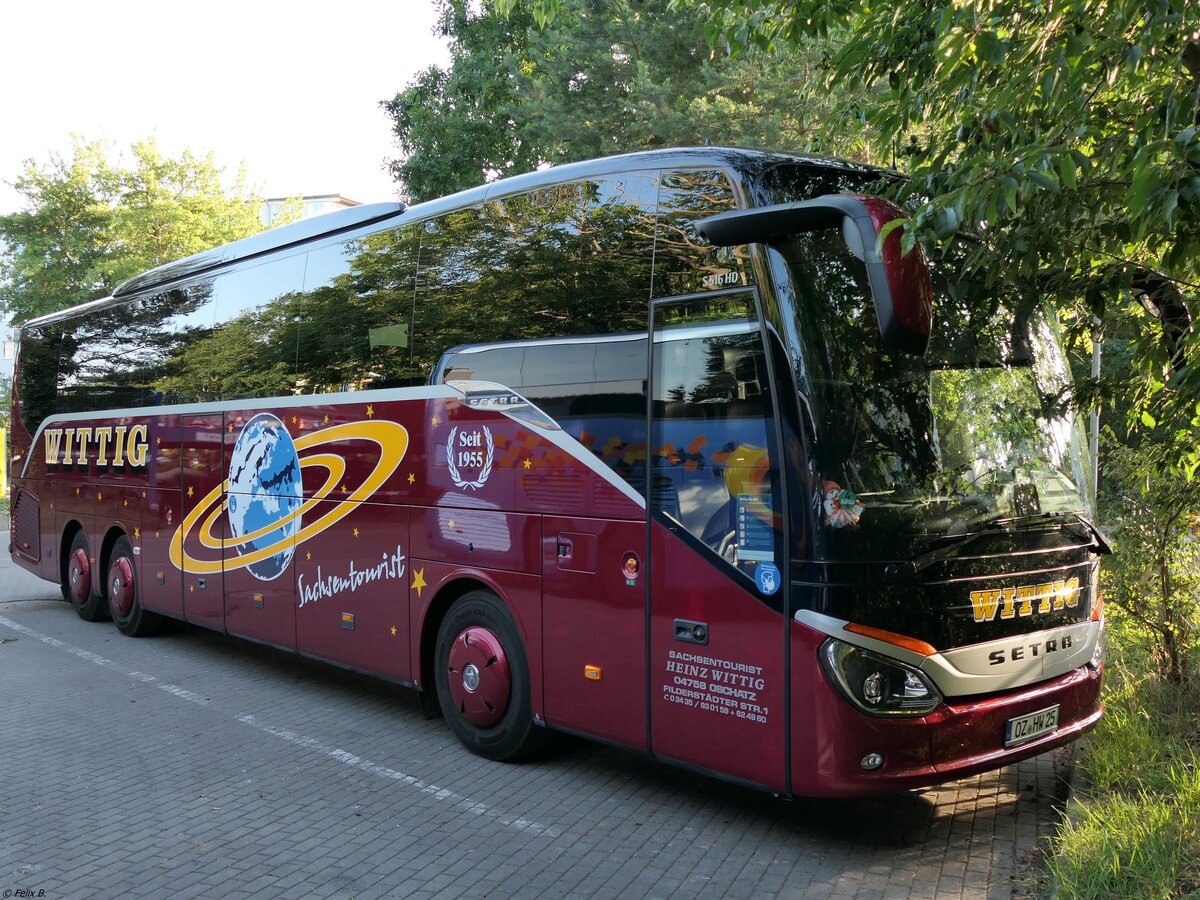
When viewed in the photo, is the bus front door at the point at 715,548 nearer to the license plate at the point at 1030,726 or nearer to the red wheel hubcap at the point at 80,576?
the license plate at the point at 1030,726

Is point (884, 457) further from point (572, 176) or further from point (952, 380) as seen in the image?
point (572, 176)

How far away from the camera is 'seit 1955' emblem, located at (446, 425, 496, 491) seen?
6.15 metres

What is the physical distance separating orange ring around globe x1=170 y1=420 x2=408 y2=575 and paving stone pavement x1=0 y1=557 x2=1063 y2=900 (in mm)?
1462

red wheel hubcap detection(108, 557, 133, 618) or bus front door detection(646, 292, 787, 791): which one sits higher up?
bus front door detection(646, 292, 787, 791)

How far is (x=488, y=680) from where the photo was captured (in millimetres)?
6168

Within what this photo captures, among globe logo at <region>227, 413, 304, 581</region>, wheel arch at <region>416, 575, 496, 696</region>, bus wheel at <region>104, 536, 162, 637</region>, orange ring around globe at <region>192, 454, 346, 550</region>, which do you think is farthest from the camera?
bus wheel at <region>104, 536, 162, 637</region>

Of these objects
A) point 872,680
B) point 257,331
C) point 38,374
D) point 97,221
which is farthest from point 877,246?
point 97,221

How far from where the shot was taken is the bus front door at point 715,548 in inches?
181

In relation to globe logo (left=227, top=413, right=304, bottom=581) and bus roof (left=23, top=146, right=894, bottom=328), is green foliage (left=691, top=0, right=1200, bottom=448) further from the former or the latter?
globe logo (left=227, top=413, right=304, bottom=581)

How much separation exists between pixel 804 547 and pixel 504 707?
256 centimetres

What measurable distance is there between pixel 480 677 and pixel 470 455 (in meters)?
1.39

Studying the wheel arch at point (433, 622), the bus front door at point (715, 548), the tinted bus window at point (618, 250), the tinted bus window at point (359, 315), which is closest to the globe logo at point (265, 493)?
the tinted bus window at point (359, 315)

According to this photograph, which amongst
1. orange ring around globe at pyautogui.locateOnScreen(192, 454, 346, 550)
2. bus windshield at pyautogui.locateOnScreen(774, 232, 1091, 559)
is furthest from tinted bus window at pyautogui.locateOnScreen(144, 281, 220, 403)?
bus windshield at pyautogui.locateOnScreen(774, 232, 1091, 559)

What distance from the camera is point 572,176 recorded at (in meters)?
5.77
